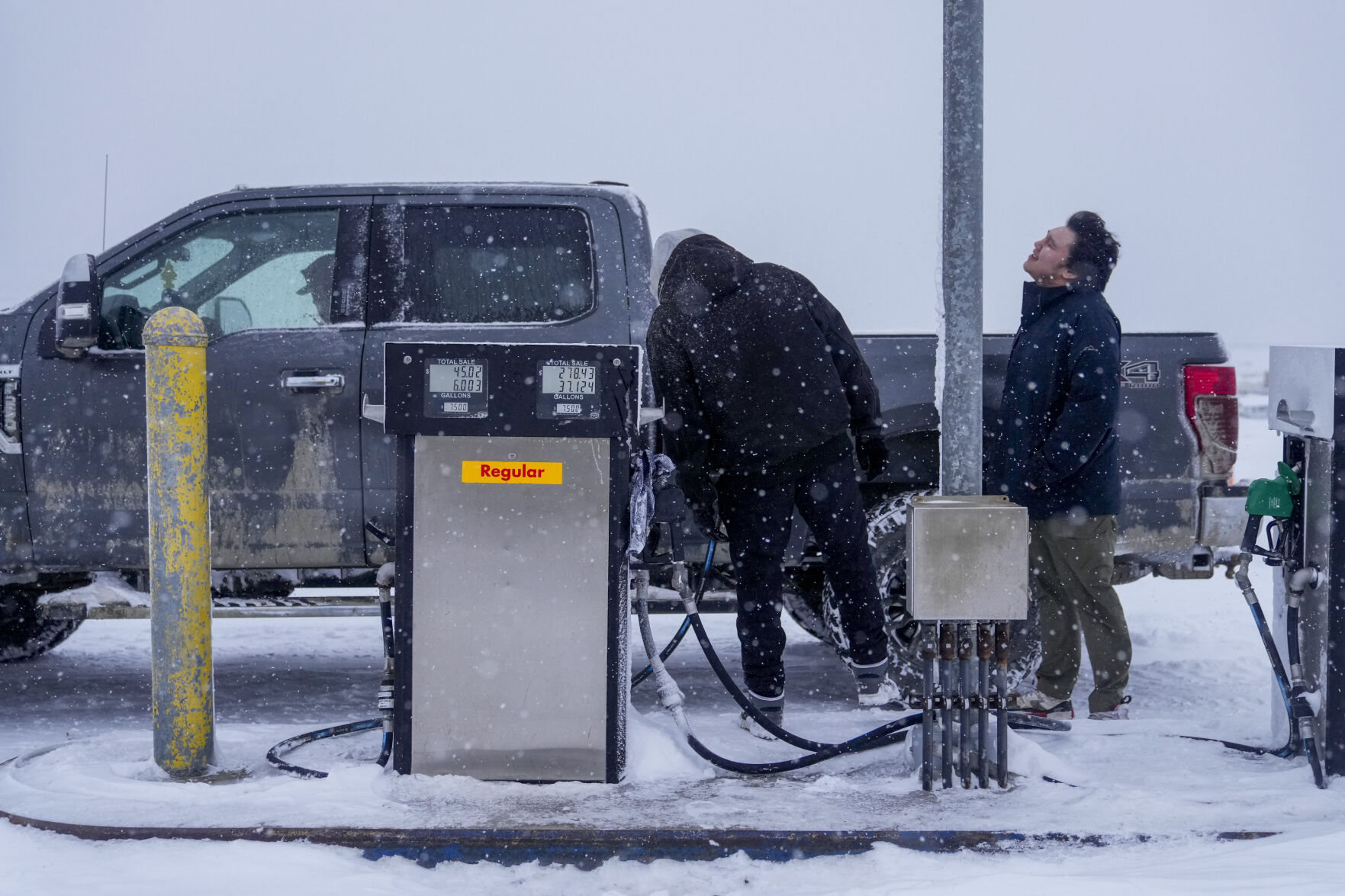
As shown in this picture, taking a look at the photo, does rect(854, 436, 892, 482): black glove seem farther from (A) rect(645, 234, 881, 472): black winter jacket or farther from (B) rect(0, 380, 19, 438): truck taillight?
(B) rect(0, 380, 19, 438): truck taillight

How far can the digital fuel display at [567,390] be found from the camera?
3.46 meters

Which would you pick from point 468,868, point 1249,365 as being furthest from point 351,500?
point 1249,365

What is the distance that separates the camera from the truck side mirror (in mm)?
4457

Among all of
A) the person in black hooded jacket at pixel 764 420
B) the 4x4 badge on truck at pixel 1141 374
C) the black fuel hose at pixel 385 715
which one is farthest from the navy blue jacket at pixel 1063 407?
the black fuel hose at pixel 385 715

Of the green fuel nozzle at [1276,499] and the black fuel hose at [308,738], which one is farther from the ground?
the green fuel nozzle at [1276,499]

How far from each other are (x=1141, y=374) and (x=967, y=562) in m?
1.79

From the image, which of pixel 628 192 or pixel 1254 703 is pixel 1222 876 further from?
pixel 628 192

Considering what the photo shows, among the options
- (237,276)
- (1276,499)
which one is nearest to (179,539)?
(237,276)

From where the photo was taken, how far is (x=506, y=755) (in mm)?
3508

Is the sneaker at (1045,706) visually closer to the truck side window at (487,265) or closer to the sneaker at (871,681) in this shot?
the sneaker at (871,681)

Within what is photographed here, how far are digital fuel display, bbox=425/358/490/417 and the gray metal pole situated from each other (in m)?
1.36

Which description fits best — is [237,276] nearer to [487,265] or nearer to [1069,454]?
[487,265]

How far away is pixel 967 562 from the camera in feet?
11.1

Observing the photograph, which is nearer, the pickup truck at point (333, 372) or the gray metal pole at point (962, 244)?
the gray metal pole at point (962, 244)
